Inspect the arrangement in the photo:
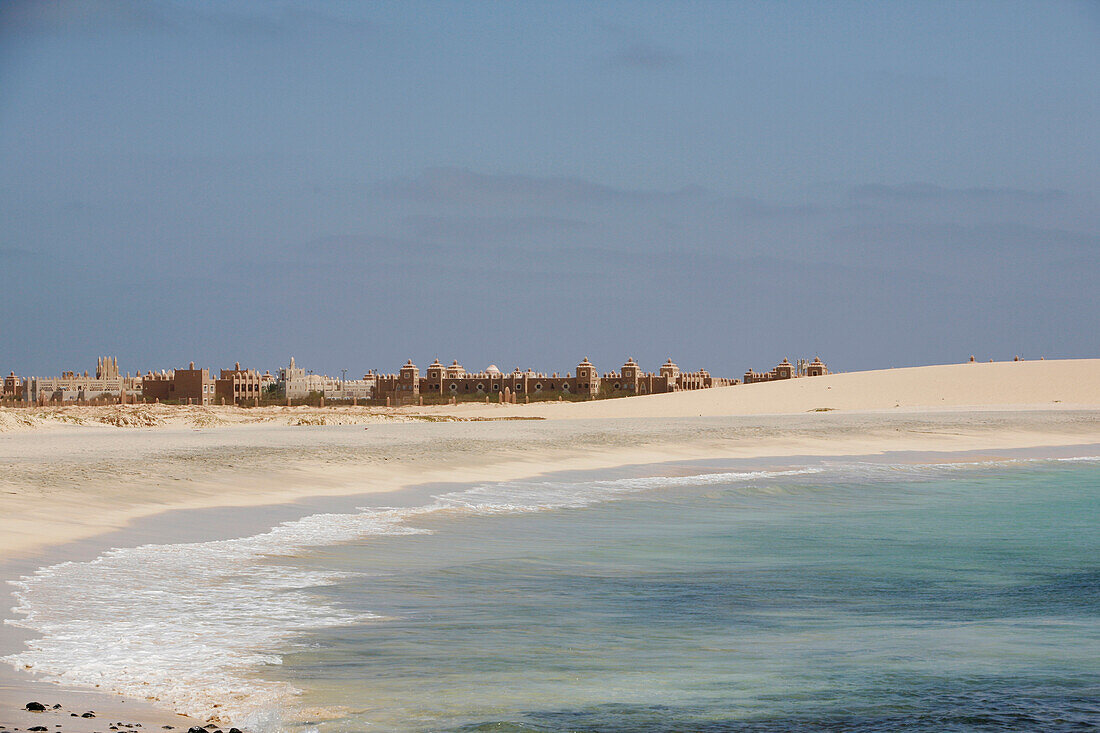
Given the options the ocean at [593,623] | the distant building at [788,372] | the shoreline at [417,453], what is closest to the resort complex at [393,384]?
the distant building at [788,372]

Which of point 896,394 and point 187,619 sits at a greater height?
point 896,394

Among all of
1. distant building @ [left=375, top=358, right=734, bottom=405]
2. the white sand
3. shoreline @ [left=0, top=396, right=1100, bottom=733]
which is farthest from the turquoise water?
distant building @ [left=375, top=358, right=734, bottom=405]

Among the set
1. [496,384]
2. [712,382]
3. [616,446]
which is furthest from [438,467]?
[712,382]

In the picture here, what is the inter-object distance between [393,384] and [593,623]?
387ft

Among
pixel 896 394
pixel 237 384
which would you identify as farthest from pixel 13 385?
pixel 896 394

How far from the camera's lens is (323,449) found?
26.1m

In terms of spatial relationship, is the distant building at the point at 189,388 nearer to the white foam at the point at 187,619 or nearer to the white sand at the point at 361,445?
the white sand at the point at 361,445

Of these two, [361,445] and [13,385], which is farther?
[13,385]

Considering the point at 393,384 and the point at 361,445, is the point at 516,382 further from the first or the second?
the point at 361,445

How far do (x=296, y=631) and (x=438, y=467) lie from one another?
1562cm

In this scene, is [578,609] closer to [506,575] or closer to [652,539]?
[506,575]

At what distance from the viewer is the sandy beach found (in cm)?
1448

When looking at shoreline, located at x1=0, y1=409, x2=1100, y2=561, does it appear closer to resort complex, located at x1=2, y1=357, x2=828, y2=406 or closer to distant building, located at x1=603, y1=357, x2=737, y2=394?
resort complex, located at x1=2, y1=357, x2=828, y2=406

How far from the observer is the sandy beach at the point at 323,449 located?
14484 mm
